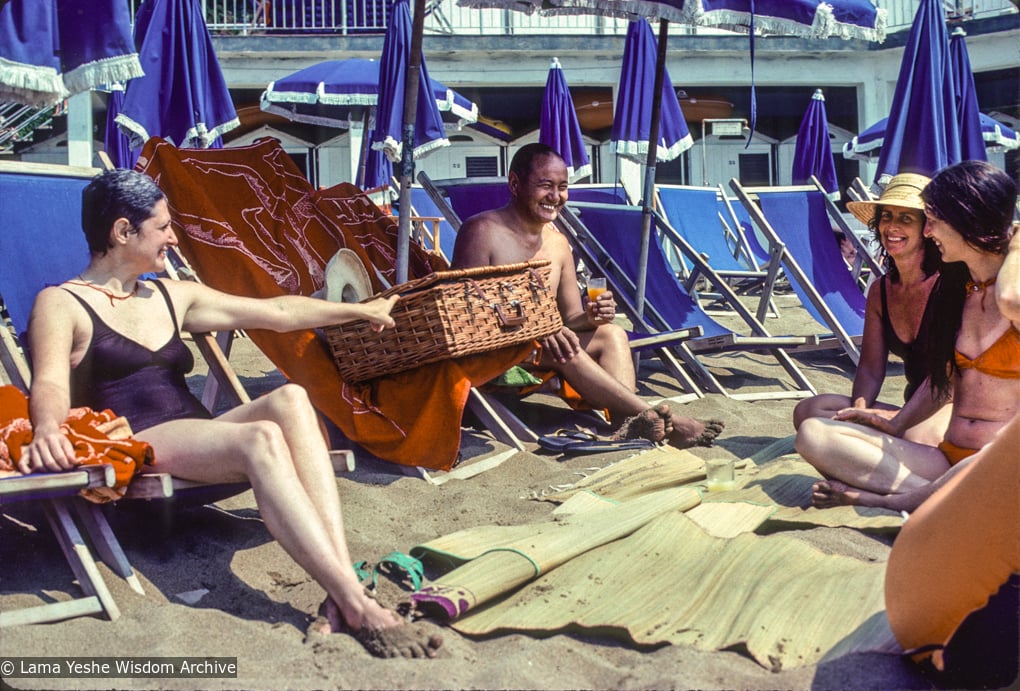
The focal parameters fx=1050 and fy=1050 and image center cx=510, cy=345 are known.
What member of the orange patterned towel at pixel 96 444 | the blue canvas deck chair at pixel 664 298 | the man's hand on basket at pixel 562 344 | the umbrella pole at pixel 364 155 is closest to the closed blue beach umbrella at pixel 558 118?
the umbrella pole at pixel 364 155

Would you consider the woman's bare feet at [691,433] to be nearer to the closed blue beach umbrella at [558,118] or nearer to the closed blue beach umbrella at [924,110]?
the closed blue beach umbrella at [924,110]

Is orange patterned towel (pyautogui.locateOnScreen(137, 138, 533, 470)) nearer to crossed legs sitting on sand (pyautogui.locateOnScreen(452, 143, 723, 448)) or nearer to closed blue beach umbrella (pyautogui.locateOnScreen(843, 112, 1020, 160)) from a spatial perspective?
crossed legs sitting on sand (pyautogui.locateOnScreen(452, 143, 723, 448))

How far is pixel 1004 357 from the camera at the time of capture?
3.03 m

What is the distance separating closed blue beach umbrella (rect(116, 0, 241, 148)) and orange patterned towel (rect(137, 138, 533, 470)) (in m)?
1.29

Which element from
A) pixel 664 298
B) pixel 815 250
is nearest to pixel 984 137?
pixel 815 250

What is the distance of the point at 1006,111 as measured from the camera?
17.2 m

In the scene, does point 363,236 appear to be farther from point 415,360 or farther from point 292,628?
point 292,628

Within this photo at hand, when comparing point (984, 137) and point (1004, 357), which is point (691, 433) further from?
point (984, 137)

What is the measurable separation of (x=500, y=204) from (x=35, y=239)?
128 inches

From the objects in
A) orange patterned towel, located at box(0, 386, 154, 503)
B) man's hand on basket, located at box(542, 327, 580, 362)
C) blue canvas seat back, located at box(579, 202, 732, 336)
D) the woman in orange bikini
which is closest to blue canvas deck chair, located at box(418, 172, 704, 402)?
blue canvas seat back, located at box(579, 202, 732, 336)

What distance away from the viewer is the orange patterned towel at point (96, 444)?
2.56 meters

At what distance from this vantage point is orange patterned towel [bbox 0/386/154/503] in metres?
2.56

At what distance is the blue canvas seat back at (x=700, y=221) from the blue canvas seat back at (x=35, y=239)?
6124 millimetres

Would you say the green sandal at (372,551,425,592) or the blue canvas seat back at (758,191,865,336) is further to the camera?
the blue canvas seat back at (758,191,865,336)
